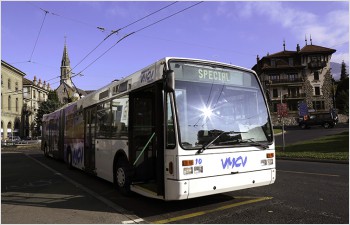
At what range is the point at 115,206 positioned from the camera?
289 inches

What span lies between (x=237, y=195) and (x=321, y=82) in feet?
240

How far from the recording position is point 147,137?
724 centimetres

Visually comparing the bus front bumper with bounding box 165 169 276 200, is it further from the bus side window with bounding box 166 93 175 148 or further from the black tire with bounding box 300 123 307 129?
the black tire with bounding box 300 123 307 129

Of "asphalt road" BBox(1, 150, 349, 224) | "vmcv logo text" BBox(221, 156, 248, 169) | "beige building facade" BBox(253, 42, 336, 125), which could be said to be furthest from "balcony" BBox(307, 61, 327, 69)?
"vmcv logo text" BBox(221, 156, 248, 169)

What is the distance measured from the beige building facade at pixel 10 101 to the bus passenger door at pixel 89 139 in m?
58.6

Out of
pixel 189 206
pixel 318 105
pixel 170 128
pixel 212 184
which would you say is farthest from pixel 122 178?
pixel 318 105

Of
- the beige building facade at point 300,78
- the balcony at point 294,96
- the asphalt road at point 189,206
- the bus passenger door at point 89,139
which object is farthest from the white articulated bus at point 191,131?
the balcony at point 294,96

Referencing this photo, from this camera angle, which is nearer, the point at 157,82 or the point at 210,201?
the point at 157,82

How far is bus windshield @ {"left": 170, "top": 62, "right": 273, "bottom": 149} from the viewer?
6496 millimetres

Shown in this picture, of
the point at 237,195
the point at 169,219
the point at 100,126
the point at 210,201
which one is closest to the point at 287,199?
the point at 237,195

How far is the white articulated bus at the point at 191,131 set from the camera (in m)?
6.31

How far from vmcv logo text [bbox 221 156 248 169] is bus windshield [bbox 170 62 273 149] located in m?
0.27

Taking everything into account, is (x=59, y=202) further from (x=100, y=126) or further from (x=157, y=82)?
(x=157, y=82)

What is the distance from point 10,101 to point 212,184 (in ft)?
239
